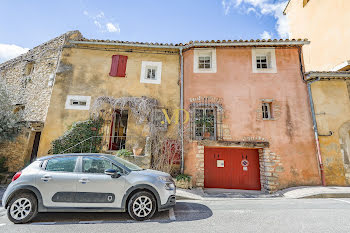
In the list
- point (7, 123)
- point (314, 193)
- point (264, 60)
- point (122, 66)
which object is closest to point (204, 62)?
point (264, 60)

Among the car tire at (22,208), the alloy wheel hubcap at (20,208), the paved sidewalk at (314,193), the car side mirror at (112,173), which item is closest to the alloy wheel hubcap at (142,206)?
the car side mirror at (112,173)

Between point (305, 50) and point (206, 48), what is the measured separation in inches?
331

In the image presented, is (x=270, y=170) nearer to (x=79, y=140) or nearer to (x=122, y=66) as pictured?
(x=79, y=140)

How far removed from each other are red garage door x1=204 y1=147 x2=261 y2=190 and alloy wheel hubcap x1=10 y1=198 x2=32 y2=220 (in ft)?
21.2

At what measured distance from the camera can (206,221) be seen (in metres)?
3.92

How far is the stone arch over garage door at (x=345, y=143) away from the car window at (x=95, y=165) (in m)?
9.97

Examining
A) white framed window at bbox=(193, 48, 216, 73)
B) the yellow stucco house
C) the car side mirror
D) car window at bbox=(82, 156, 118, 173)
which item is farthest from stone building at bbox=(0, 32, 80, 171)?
white framed window at bbox=(193, 48, 216, 73)

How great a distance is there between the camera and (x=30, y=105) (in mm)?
10320

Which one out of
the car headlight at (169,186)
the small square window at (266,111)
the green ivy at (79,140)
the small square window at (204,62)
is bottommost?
the car headlight at (169,186)

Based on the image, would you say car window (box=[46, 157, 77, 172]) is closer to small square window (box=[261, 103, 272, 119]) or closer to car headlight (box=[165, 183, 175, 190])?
car headlight (box=[165, 183, 175, 190])

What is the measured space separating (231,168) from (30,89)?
504 inches

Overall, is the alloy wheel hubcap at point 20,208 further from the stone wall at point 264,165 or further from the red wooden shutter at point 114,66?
the red wooden shutter at point 114,66

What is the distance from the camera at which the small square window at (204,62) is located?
9613mm

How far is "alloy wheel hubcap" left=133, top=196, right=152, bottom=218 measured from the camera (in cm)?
387
